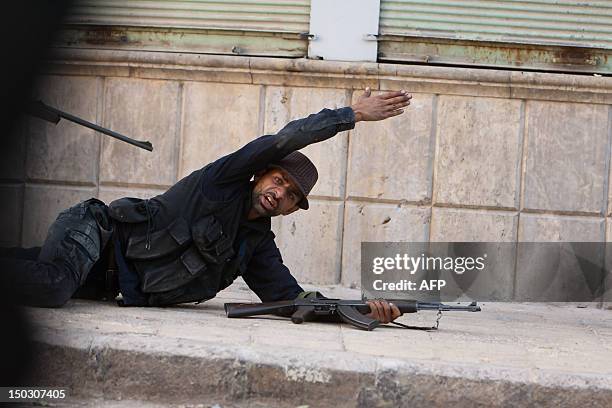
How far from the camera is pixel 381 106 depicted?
4.46 metres

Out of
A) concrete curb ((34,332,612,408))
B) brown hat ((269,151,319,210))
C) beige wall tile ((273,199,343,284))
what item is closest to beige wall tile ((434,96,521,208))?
beige wall tile ((273,199,343,284))

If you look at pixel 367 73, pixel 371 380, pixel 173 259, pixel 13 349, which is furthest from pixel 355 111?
pixel 13 349

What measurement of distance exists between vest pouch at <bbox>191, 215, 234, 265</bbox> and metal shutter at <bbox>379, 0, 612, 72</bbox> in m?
3.01

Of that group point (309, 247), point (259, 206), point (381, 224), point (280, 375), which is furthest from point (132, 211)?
point (381, 224)

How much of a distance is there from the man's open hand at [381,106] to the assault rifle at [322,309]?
0.85 metres

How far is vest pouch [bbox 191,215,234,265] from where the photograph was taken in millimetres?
4582

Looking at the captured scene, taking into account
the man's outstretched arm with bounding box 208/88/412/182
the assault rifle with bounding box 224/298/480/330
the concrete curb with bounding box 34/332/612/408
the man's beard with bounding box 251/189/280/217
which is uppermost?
the man's outstretched arm with bounding box 208/88/412/182

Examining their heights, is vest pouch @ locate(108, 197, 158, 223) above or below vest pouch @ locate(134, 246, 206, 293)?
above

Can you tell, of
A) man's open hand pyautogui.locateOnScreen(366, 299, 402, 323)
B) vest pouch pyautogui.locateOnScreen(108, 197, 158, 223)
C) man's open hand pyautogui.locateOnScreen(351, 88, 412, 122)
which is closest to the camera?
man's open hand pyautogui.locateOnScreen(351, 88, 412, 122)

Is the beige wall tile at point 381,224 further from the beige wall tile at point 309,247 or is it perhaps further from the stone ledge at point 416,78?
the stone ledge at point 416,78

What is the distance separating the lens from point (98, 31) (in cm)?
743

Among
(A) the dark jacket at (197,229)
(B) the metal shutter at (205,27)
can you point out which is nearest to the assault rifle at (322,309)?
(A) the dark jacket at (197,229)

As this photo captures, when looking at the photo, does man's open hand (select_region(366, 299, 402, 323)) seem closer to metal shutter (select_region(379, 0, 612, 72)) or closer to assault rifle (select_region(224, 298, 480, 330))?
assault rifle (select_region(224, 298, 480, 330))

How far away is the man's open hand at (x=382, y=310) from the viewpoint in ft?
14.9
